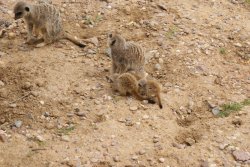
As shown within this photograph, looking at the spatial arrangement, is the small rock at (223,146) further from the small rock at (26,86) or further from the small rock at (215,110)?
the small rock at (26,86)

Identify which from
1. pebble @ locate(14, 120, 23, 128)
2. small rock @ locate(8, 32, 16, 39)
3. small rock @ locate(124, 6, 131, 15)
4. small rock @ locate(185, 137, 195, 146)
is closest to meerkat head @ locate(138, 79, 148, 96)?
small rock @ locate(185, 137, 195, 146)

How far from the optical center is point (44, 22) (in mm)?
6551

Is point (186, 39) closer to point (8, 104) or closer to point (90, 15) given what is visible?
point (90, 15)

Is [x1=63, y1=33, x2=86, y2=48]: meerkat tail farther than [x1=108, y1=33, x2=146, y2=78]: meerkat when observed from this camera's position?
Yes

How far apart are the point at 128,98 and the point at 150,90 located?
285 millimetres

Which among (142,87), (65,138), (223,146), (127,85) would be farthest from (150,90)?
(65,138)

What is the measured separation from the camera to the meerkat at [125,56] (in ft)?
19.5

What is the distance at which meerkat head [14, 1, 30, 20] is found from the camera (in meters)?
6.37

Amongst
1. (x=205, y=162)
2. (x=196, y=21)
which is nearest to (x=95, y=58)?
(x=196, y=21)

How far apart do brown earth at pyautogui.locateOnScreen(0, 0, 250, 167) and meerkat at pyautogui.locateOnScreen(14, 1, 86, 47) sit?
11 centimetres

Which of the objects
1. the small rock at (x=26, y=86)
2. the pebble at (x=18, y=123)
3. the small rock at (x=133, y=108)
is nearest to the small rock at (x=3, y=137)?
the pebble at (x=18, y=123)

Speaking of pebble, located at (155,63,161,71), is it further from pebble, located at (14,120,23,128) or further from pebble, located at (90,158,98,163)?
pebble, located at (14,120,23,128)

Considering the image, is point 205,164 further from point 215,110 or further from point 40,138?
point 40,138

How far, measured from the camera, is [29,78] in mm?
5898
